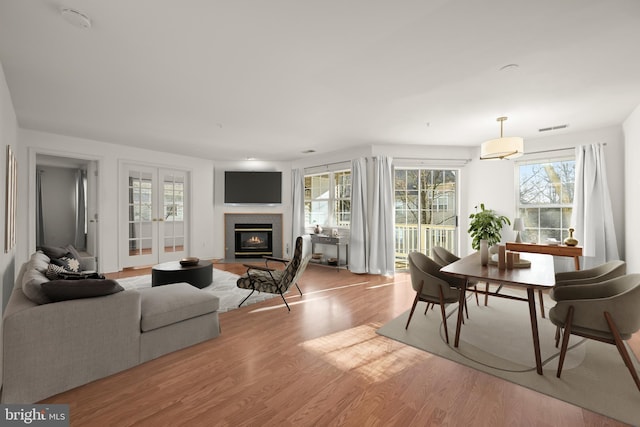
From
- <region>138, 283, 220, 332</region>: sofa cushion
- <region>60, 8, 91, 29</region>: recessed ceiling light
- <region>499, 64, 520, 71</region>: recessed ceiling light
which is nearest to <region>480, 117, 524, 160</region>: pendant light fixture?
<region>499, 64, 520, 71</region>: recessed ceiling light

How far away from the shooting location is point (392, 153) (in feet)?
18.4

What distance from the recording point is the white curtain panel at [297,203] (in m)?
6.96

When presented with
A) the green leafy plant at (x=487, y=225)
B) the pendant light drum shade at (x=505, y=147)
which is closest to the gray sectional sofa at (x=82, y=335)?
the pendant light drum shade at (x=505, y=147)

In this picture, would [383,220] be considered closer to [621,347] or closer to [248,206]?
[248,206]

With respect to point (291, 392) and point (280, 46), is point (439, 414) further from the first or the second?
point (280, 46)

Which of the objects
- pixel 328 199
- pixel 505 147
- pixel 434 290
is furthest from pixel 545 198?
pixel 328 199

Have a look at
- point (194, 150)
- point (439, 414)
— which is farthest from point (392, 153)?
point (439, 414)

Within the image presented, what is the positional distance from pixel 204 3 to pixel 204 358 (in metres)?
2.60

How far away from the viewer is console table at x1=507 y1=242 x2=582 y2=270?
4.27 metres

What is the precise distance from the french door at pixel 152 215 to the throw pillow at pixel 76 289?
13.7 feet

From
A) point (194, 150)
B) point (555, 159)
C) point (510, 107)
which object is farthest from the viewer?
point (194, 150)

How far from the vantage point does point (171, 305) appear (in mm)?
2479

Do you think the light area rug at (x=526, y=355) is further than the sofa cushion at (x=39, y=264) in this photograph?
No

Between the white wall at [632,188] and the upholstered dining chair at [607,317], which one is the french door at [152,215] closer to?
the upholstered dining chair at [607,317]
